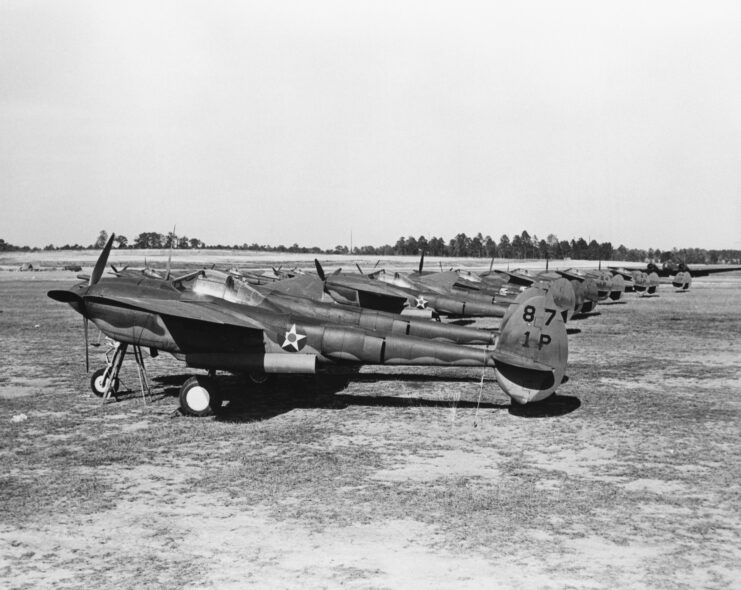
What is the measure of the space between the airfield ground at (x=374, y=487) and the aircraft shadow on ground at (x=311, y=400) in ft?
0.23

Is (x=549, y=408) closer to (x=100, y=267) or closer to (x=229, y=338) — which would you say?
(x=229, y=338)

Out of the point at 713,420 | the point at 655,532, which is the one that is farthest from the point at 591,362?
the point at 655,532

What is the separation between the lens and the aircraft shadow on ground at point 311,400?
10.8 meters

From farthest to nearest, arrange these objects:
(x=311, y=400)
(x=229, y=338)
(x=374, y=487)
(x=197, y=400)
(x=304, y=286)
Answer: (x=304, y=286) → (x=311, y=400) → (x=229, y=338) → (x=197, y=400) → (x=374, y=487)

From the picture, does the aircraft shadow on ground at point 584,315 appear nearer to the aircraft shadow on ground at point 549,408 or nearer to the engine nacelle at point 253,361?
the aircraft shadow on ground at point 549,408

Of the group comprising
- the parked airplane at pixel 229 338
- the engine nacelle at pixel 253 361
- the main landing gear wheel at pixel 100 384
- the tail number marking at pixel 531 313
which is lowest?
the main landing gear wheel at pixel 100 384

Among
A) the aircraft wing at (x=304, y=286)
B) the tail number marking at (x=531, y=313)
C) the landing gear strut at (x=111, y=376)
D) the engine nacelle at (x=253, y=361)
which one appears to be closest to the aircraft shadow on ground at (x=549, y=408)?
the tail number marking at (x=531, y=313)

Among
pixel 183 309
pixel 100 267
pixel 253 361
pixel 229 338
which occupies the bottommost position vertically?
pixel 253 361

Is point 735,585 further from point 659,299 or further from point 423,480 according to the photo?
point 659,299

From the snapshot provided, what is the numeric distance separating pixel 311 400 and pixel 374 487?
16.0ft

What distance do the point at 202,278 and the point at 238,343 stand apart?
1.75 metres

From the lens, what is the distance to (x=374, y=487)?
718 cm

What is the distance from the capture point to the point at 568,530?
5.95 metres

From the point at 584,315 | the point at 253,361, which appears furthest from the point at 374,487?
the point at 584,315
